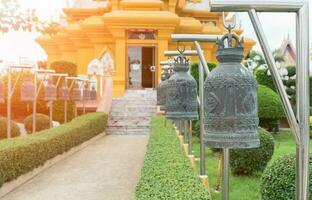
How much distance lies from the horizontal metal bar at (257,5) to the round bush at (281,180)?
2125mm

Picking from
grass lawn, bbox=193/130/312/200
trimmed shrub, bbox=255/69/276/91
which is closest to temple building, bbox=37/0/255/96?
trimmed shrub, bbox=255/69/276/91

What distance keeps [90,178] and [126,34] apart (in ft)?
47.5

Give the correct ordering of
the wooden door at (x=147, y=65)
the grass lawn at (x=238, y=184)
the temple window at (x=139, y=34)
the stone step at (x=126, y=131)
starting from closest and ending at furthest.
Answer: the grass lawn at (x=238, y=184)
the stone step at (x=126, y=131)
the temple window at (x=139, y=34)
the wooden door at (x=147, y=65)

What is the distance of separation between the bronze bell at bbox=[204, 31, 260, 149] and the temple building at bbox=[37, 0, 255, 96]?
→ 17.9 meters

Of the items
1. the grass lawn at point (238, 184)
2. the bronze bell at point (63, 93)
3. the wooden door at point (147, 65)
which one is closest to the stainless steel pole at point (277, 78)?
the grass lawn at point (238, 184)

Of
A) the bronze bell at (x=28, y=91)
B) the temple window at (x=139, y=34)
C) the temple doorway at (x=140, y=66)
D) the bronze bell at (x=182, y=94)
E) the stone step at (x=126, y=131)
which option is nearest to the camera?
the bronze bell at (x=182, y=94)

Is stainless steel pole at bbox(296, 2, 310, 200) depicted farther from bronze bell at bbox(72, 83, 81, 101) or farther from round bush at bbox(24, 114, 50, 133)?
round bush at bbox(24, 114, 50, 133)

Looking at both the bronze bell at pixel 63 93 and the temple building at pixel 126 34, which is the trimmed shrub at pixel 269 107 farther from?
the temple building at pixel 126 34

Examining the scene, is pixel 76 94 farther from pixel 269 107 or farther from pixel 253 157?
pixel 253 157

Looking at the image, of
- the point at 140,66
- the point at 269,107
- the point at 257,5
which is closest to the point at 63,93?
the point at 269,107

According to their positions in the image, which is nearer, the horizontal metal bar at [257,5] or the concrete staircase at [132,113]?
the horizontal metal bar at [257,5]

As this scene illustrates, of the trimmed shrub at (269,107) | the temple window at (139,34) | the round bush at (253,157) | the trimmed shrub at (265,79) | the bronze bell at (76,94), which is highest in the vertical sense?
the temple window at (139,34)

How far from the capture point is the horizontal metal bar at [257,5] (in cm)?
247

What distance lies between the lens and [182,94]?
4969 millimetres
